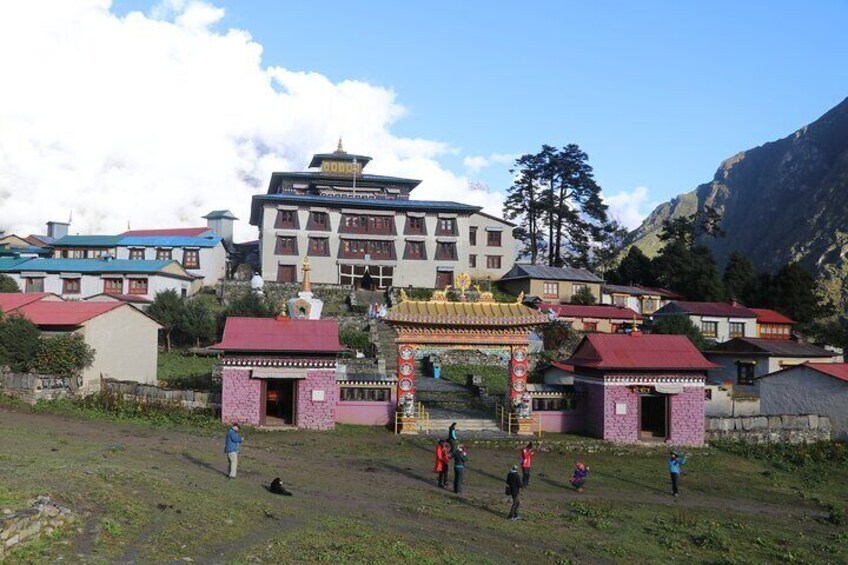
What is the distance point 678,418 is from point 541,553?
15892mm

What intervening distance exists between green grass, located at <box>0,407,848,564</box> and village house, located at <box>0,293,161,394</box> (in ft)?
16.8

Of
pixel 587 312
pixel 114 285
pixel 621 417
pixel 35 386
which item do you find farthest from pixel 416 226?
pixel 35 386

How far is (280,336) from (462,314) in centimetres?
703

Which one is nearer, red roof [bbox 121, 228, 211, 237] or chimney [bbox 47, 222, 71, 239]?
red roof [bbox 121, 228, 211, 237]

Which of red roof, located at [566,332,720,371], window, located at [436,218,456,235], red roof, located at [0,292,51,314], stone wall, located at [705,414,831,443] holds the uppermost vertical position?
window, located at [436,218,456,235]

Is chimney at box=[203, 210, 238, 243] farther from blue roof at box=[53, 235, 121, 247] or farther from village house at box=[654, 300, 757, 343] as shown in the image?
village house at box=[654, 300, 757, 343]

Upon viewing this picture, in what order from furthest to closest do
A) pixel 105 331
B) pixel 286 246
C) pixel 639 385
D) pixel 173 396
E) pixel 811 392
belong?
pixel 286 246, pixel 105 331, pixel 811 392, pixel 173 396, pixel 639 385

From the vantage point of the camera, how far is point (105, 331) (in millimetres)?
33781

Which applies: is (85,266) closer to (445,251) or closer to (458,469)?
(445,251)

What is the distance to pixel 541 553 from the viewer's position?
1570cm

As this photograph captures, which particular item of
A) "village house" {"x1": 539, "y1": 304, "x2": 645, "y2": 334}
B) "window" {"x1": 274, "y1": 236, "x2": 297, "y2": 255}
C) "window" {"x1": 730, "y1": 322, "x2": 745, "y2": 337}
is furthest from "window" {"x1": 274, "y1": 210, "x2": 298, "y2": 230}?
"window" {"x1": 730, "y1": 322, "x2": 745, "y2": 337}

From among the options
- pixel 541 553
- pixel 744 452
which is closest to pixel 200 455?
pixel 541 553

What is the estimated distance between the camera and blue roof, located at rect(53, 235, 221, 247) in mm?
66062

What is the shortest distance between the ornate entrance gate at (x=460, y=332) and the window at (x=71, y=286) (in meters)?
40.2
